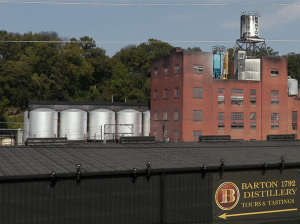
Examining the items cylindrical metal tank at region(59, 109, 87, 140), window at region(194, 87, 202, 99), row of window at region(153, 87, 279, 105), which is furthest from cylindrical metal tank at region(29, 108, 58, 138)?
window at region(194, 87, 202, 99)

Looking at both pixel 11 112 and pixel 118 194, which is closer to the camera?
pixel 118 194

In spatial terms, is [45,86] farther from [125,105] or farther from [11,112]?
[125,105]

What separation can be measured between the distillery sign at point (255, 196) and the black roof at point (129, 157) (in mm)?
703

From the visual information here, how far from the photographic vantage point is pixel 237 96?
72938 millimetres

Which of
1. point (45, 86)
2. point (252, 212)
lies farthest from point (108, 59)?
point (252, 212)

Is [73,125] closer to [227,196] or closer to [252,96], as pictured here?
[252,96]

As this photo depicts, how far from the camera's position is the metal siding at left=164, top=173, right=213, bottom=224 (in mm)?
19391

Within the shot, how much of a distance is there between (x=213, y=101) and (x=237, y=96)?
16.6ft

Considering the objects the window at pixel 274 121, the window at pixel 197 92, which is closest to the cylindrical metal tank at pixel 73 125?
the window at pixel 197 92

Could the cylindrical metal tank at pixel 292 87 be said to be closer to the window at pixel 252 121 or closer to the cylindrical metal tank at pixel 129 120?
the window at pixel 252 121

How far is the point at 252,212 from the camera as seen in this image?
2130cm

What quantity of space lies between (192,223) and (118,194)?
14.6 ft

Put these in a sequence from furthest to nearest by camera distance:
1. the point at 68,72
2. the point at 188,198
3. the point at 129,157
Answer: the point at 68,72, the point at 129,157, the point at 188,198

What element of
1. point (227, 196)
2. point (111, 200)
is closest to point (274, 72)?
point (227, 196)
